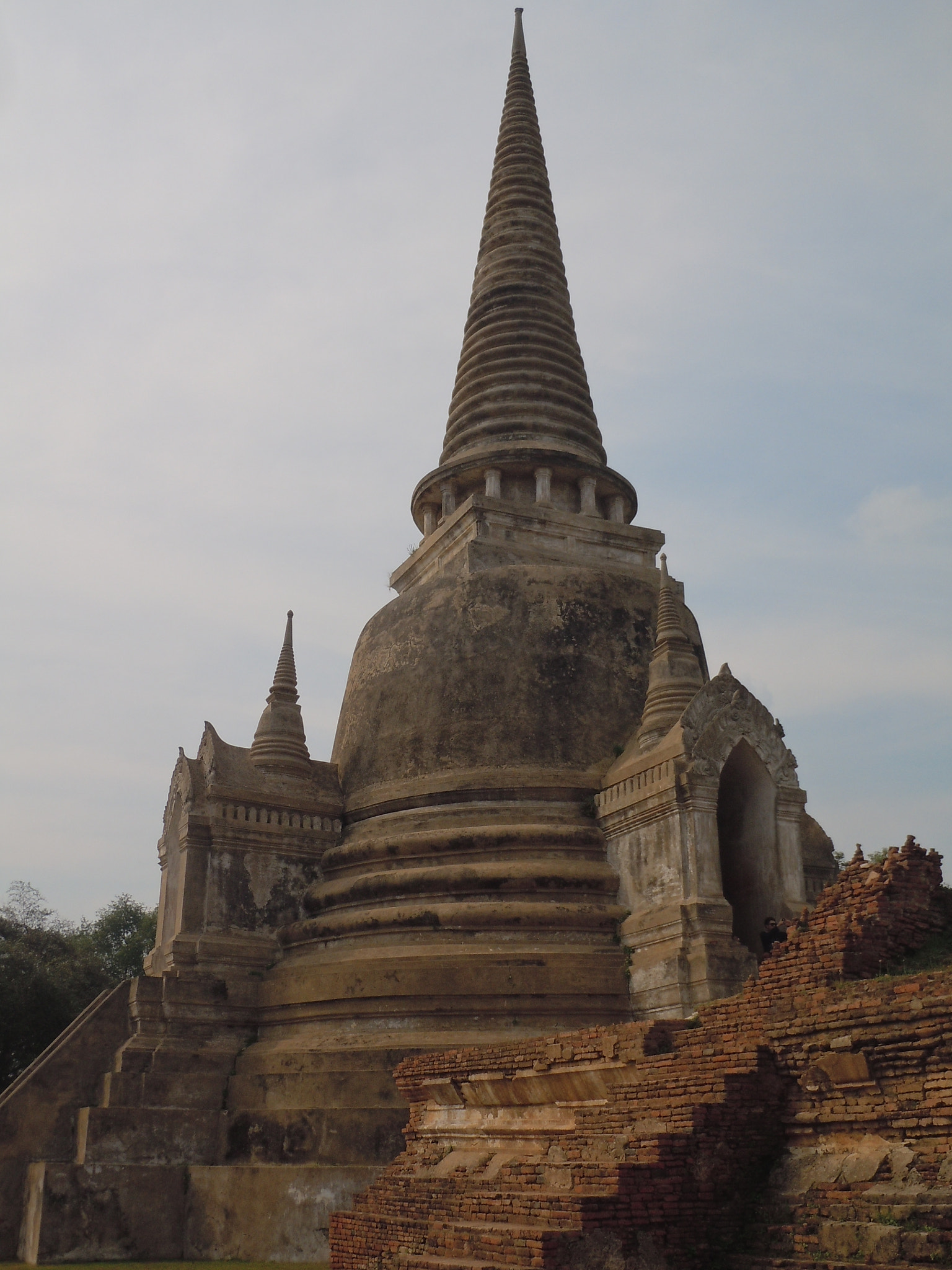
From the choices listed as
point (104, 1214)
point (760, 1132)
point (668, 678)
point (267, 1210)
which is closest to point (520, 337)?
point (668, 678)

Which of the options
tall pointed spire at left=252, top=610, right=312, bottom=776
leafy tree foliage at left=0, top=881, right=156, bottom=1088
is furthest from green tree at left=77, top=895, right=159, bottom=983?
tall pointed spire at left=252, top=610, right=312, bottom=776

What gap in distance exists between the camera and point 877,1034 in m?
7.78

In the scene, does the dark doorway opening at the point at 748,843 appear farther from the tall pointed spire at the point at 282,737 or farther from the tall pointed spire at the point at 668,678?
the tall pointed spire at the point at 282,737

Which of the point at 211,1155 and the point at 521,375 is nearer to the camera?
the point at 211,1155

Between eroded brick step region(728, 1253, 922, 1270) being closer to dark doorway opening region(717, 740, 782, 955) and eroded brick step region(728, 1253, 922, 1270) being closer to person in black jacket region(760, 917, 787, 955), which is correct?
person in black jacket region(760, 917, 787, 955)

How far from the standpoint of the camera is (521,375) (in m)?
23.1

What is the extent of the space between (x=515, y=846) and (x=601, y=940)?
70.0 inches

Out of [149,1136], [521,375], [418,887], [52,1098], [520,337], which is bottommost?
[149,1136]

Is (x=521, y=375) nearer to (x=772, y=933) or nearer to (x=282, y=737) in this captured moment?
(x=282, y=737)

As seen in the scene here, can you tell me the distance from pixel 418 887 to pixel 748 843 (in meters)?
4.34

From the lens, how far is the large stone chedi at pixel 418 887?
556 inches

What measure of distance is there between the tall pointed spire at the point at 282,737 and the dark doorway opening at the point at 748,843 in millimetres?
6419

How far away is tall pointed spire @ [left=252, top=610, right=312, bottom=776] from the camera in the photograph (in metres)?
18.8

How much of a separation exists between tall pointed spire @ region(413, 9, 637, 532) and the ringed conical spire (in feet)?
0.07
